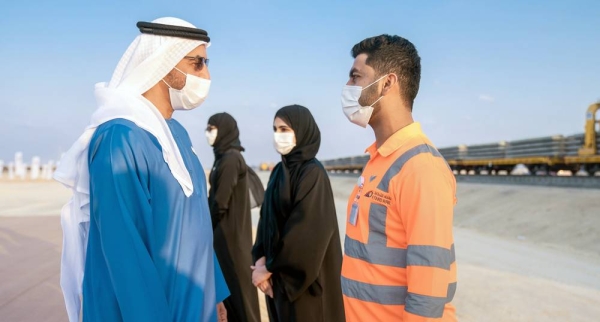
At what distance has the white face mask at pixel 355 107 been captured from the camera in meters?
2.24

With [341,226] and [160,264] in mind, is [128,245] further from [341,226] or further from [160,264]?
[341,226]

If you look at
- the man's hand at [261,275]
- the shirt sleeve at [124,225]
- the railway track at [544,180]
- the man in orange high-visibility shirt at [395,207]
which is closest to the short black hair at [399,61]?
the man in orange high-visibility shirt at [395,207]

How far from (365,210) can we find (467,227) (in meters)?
14.2

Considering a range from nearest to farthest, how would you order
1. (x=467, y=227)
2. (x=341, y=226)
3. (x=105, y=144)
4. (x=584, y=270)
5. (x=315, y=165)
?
1. (x=105, y=144)
2. (x=315, y=165)
3. (x=584, y=270)
4. (x=341, y=226)
5. (x=467, y=227)

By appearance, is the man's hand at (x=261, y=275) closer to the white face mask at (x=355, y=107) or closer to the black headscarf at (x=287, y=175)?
the black headscarf at (x=287, y=175)

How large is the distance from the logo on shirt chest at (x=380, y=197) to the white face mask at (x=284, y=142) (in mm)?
Result: 1645

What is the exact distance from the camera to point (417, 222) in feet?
5.74

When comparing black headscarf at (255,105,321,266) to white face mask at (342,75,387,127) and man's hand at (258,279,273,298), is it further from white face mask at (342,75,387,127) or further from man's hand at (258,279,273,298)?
white face mask at (342,75,387,127)

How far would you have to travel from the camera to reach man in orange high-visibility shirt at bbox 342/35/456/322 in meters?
1.74

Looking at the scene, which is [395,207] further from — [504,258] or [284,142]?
[504,258]

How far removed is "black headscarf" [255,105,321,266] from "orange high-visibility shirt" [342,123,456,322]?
1250 millimetres

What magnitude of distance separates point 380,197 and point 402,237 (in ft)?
0.58

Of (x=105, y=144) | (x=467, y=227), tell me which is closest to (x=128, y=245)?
(x=105, y=144)

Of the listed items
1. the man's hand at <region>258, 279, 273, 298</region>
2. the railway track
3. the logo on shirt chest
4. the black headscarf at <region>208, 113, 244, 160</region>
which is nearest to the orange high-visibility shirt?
the logo on shirt chest
